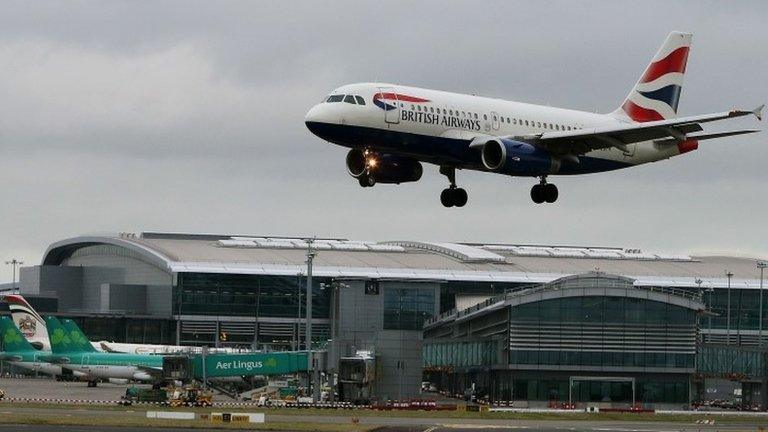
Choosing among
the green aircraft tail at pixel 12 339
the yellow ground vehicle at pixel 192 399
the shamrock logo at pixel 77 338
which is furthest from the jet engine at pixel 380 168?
the green aircraft tail at pixel 12 339

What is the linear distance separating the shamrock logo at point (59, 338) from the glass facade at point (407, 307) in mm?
36339

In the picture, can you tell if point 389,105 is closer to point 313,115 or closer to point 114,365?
point 313,115

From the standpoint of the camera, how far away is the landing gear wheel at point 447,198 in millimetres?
93375

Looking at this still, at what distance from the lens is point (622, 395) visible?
14212 cm

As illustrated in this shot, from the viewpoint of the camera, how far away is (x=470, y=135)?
295 ft

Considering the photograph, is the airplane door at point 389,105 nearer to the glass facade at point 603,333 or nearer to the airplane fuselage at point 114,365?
the glass facade at point 603,333

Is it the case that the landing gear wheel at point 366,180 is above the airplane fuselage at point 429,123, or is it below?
below

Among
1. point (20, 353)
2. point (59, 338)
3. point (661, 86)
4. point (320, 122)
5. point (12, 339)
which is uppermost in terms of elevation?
point (661, 86)

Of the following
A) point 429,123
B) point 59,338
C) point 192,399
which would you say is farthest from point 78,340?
point 429,123

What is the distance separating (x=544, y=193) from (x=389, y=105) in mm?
13426

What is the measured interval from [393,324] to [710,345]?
3518 cm

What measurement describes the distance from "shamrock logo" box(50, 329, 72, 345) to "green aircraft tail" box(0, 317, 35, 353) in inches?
336

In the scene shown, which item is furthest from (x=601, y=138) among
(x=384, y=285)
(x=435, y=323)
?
(x=435, y=323)

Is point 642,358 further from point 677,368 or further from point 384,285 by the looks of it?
point 384,285
